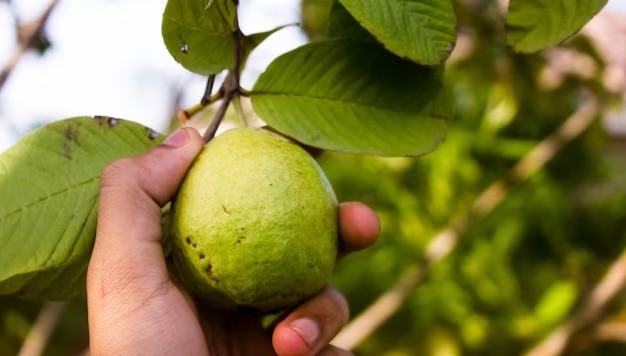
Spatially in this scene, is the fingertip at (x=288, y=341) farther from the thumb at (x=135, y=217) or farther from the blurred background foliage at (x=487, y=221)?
the blurred background foliage at (x=487, y=221)

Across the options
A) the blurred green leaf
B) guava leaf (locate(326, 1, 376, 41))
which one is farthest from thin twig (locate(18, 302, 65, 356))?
the blurred green leaf

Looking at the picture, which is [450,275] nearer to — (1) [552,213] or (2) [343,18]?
(1) [552,213]

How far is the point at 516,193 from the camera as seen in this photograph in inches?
136

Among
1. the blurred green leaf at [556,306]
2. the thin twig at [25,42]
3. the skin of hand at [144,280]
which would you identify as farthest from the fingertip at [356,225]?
the blurred green leaf at [556,306]

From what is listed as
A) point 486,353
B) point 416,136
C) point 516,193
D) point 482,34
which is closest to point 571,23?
point 416,136

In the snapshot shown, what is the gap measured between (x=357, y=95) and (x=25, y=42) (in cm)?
71

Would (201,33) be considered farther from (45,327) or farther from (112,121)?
(45,327)

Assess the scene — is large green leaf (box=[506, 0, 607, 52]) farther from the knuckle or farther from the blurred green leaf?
the blurred green leaf

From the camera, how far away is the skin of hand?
0.89 metres

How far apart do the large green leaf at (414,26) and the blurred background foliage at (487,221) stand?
4.63 ft

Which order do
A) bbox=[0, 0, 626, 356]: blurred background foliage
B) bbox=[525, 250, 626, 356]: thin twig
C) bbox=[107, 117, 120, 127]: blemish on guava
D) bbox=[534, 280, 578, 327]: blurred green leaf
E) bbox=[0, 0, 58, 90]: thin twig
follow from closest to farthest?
bbox=[107, 117, 120, 127]: blemish on guava, bbox=[0, 0, 58, 90]: thin twig, bbox=[525, 250, 626, 356]: thin twig, bbox=[0, 0, 626, 356]: blurred background foliage, bbox=[534, 280, 578, 327]: blurred green leaf

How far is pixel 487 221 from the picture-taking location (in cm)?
324

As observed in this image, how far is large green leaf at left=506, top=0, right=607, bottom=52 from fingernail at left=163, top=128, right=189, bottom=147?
0.42 metres

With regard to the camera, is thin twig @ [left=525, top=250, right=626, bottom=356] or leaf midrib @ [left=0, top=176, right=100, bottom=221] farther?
thin twig @ [left=525, top=250, right=626, bottom=356]
